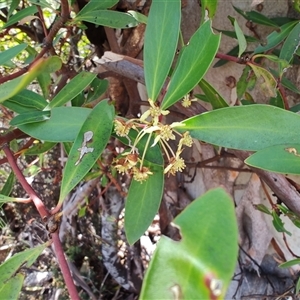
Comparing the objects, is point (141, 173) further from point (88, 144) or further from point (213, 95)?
point (213, 95)

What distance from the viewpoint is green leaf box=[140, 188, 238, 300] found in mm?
219

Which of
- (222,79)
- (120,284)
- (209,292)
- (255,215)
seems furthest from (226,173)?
(209,292)

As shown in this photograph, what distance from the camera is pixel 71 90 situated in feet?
1.70

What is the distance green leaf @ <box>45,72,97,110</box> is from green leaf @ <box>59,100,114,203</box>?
0.11m

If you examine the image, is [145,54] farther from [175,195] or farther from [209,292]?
[175,195]

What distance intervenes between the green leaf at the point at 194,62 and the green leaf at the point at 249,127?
1.5 inches

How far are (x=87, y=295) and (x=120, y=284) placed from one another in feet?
0.47

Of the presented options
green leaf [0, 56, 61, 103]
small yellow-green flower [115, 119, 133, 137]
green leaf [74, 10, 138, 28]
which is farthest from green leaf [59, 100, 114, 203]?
green leaf [74, 10, 138, 28]

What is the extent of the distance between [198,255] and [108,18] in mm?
471

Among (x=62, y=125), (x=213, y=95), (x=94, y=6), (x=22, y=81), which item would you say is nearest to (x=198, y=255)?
(x=22, y=81)

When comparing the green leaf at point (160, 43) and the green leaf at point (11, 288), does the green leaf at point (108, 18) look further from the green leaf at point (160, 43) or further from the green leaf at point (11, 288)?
the green leaf at point (11, 288)

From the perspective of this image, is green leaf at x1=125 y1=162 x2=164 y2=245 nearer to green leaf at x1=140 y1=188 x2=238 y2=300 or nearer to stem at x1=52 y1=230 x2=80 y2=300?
stem at x1=52 y1=230 x2=80 y2=300

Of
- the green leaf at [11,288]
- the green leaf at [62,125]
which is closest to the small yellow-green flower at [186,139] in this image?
the green leaf at [62,125]

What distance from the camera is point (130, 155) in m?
0.41
